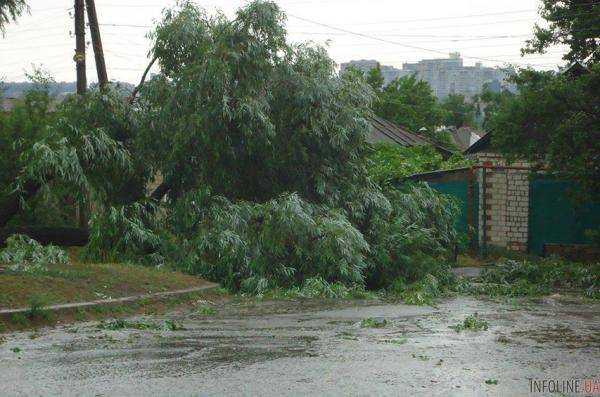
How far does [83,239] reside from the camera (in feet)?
55.7

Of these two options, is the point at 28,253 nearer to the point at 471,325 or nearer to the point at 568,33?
the point at 471,325

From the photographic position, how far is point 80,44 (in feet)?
81.4

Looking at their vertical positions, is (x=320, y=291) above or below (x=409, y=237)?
below

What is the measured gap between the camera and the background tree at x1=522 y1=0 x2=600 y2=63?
2055 centimetres

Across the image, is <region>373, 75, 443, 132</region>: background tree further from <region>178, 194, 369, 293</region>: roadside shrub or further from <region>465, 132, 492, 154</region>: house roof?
<region>178, 194, 369, 293</region>: roadside shrub

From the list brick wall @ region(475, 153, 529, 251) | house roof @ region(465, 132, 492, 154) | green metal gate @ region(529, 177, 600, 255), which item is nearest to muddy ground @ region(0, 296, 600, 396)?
green metal gate @ region(529, 177, 600, 255)

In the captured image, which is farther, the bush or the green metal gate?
the green metal gate

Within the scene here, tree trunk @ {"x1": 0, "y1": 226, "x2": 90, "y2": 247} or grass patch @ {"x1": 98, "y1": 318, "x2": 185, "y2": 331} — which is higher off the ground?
tree trunk @ {"x1": 0, "y1": 226, "x2": 90, "y2": 247}

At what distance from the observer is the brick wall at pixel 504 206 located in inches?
879

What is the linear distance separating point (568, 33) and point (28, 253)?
45.3 ft

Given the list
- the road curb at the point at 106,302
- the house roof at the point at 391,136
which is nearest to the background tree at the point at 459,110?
the house roof at the point at 391,136

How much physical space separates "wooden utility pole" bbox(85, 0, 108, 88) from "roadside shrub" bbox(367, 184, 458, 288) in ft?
32.8

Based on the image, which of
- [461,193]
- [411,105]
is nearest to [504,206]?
[461,193]

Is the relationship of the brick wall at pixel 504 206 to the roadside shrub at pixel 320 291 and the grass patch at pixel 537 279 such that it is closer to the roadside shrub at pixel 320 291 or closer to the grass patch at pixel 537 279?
the grass patch at pixel 537 279
